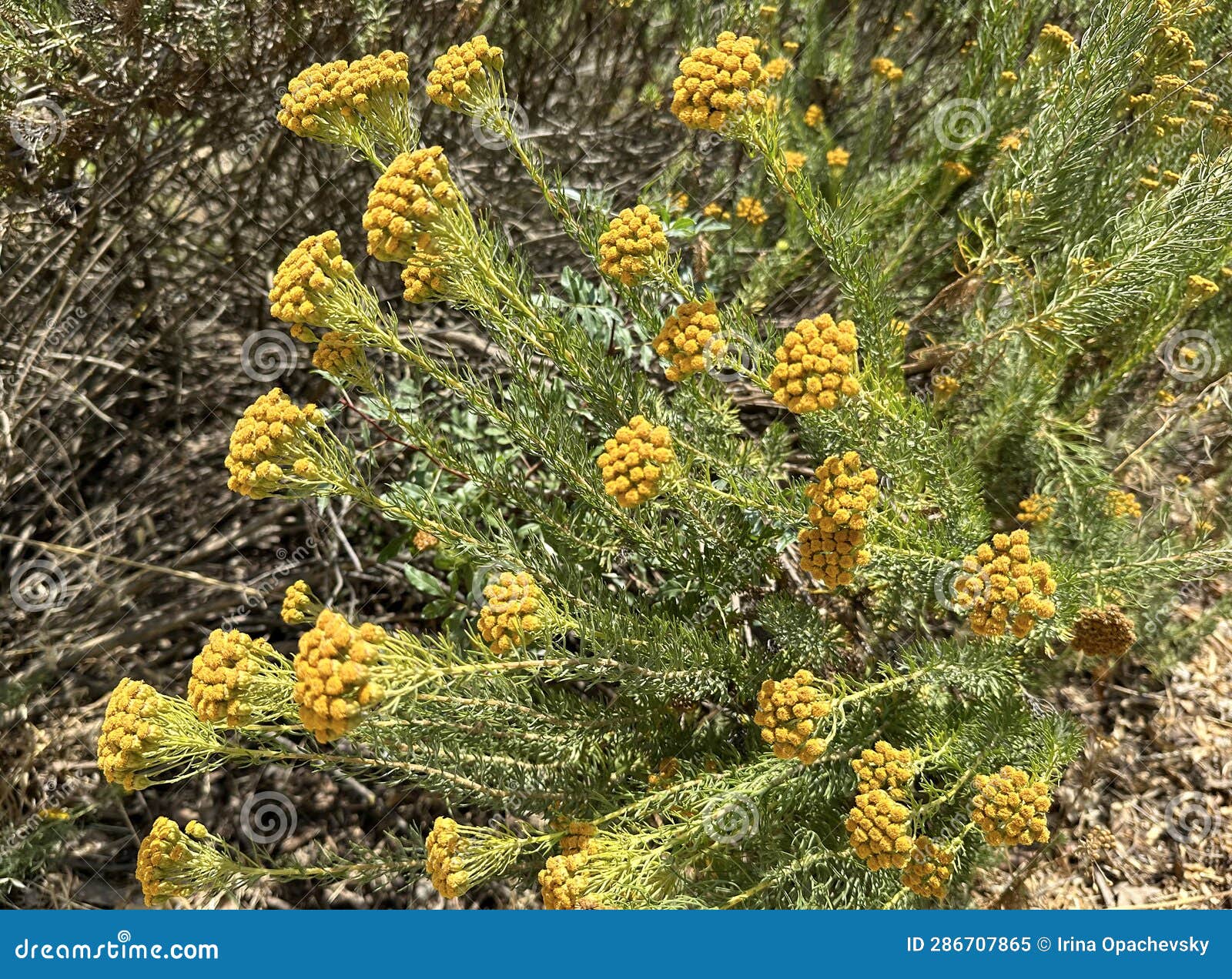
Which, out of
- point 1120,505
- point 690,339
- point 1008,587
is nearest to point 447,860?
point 690,339

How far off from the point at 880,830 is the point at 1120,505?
5.01 feet

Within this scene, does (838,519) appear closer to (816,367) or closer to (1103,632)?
(816,367)

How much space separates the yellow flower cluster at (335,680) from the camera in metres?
1.54

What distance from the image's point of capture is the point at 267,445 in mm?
1865

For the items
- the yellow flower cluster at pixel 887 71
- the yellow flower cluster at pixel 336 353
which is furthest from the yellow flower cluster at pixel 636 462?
the yellow flower cluster at pixel 887 71

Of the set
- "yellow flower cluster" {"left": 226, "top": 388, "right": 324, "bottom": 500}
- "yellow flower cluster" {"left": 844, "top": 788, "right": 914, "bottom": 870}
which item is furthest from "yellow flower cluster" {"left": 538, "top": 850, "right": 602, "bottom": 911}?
"yellow flower cluster" {"left": 226, "top": 388, "right": 324, "bottom": 500}

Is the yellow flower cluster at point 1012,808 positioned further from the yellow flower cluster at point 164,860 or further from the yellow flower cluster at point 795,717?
the yellow flower cluster at point 164,860

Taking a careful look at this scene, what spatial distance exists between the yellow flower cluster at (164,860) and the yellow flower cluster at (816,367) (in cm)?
164

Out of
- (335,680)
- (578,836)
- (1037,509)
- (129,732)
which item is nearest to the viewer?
(335,680)

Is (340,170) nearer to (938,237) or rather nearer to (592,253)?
(592,253)

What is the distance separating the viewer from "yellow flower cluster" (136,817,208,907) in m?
1.90

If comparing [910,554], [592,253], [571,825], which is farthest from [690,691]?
[592,253]

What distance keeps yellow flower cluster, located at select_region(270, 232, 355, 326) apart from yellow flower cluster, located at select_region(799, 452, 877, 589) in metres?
1.17

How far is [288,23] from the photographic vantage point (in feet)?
10.3
